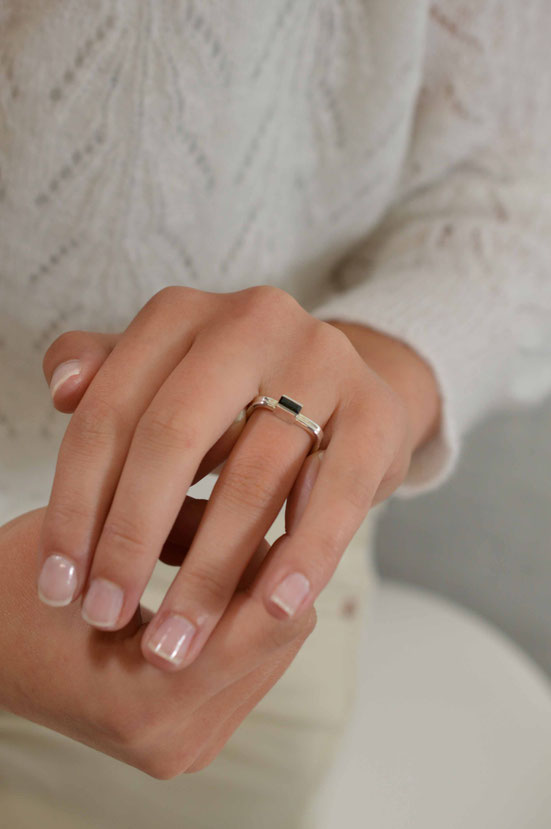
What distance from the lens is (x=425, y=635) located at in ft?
3.34

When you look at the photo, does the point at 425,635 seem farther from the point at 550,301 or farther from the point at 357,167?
the point at 357,167

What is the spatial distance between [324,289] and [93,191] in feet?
1.20

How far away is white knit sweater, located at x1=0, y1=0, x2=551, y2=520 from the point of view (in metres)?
0.50

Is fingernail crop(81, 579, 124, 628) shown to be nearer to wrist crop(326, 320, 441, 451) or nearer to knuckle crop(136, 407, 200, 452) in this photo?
knuckle crop(136, 407, 200, 452)

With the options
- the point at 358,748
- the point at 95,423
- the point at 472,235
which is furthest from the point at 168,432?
the point at 358,748

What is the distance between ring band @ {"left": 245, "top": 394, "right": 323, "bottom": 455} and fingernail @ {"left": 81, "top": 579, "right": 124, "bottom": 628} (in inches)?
Result: 5.1

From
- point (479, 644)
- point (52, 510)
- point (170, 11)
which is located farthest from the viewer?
point (479, 644)

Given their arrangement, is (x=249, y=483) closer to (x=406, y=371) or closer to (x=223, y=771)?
(x=406, y=371)

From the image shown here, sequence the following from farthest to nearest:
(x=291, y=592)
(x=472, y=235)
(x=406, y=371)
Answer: (x=472, y=235) < (x=406, y=371) < (x=291, y=592)

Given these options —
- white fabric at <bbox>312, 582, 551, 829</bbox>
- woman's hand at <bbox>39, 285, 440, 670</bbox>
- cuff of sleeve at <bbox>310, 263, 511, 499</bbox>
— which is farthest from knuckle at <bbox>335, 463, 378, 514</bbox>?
white fabric at <bbox>312, 582, 551, 829</bbox>

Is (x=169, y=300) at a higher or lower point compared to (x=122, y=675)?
higher

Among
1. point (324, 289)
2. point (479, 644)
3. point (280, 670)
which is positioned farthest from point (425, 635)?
point (280, 670)

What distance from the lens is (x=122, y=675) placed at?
0.36 meters

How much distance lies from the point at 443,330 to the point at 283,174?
0.66 ft
